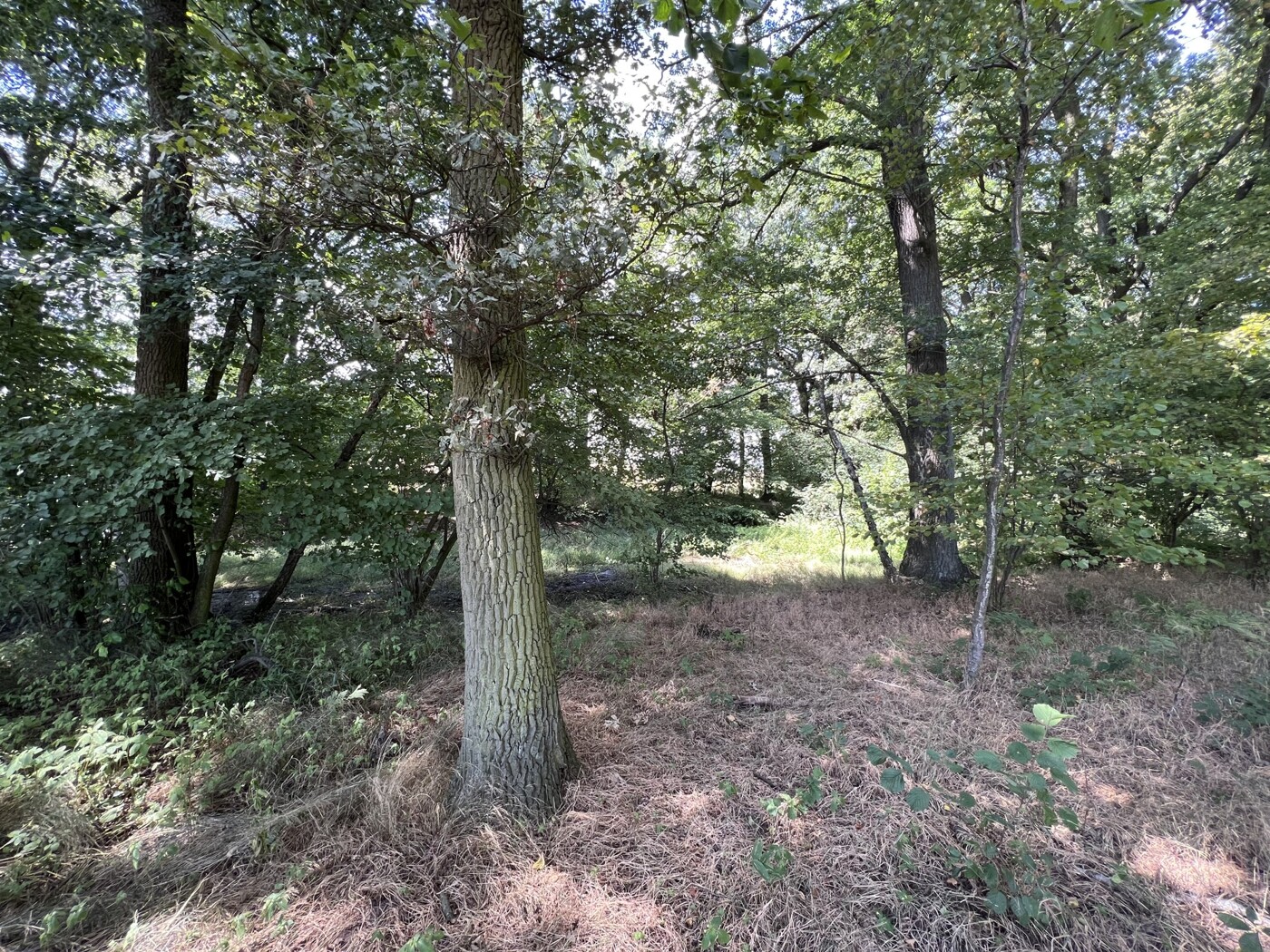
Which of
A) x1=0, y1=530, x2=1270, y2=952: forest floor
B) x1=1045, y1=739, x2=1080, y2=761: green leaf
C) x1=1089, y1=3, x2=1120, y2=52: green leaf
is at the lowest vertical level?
x1=0, y1=530, x2=1270, y2=952: forest floor

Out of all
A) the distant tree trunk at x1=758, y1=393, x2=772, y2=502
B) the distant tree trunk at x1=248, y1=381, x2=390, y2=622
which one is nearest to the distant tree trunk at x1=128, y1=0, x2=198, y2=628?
the distant tree trunk at x1=248, y1=381, x2=390, y2=622

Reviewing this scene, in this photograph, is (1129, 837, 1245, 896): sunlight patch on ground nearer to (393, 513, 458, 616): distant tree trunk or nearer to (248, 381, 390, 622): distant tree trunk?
(393, 513, 458, 616): distant tree trunk

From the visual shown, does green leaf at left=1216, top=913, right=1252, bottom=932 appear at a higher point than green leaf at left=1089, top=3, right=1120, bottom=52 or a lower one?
lower

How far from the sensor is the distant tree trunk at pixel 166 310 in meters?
3.97

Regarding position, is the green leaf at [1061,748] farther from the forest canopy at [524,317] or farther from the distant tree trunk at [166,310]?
the distant tree trunk at [166,310]

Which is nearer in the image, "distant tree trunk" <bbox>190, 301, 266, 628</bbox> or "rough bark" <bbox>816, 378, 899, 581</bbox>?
"distant tree trunk" <bbox>190, 301, 266, 628</bbox>

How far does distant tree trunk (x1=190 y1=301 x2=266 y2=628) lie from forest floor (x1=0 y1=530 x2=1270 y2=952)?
6.98ft

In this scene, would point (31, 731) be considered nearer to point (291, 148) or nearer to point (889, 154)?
point (291, 148)

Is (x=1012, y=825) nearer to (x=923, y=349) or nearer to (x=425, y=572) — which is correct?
(x=425, y=572)

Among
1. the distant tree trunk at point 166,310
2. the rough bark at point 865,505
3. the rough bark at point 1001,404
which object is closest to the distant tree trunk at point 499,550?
the distant tree trunk at point 166,310

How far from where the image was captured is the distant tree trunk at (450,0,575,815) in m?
2.51

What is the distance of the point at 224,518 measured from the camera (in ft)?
15.6

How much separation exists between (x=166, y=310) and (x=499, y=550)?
404cm

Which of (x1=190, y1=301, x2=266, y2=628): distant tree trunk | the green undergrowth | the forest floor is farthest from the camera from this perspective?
(x1=190, y1=301, x2=266, y2=628): distant tree trunk
